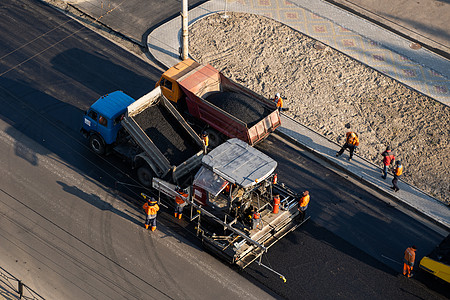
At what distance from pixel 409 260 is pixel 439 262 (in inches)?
39.2

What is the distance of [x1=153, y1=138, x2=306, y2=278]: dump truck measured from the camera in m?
21.5

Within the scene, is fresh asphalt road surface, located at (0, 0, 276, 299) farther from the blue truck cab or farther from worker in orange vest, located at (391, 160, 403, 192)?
worker in orange vest, located at (391, 160, 403, 192)

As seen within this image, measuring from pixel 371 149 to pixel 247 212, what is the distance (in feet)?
25.3

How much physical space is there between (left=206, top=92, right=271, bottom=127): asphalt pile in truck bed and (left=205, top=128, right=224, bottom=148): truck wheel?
1156 millimetres

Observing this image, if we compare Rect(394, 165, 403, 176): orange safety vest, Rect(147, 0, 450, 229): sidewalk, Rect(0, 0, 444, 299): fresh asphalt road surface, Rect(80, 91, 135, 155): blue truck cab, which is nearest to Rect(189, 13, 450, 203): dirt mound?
Rect(147, 0, 450, 229): sidewalk

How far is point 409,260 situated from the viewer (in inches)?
841

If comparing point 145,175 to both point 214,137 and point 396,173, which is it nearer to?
point 214,137

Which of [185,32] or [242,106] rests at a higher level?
[185,32]

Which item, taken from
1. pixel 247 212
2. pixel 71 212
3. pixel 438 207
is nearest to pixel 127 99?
pixel 71 212

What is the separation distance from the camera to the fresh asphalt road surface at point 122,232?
21.1 meters

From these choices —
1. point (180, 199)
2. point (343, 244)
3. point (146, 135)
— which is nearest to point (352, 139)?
point (343, 244)

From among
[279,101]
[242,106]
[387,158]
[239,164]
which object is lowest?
[387,158]

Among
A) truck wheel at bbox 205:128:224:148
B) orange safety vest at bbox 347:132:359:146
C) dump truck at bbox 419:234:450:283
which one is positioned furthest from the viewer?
truck wheel at bbox 205:128:224:148

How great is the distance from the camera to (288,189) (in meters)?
23.6
